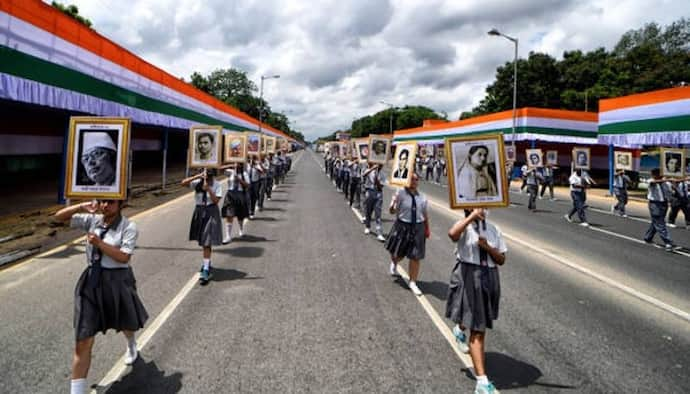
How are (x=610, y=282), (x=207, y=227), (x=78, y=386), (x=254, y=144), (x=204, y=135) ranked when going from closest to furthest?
(x=78, y=386) → (x=207, y=227) → (x=610, y=282) → (x=204, y=135) → (x=254, y=144)

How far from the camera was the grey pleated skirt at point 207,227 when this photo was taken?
6.28 m

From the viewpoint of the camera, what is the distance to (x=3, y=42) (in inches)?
349

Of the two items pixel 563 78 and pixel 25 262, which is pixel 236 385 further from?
pixel 563 78

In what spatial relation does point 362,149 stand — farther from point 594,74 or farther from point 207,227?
point 594,74

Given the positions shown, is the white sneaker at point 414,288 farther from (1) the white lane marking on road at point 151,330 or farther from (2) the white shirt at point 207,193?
(2) the white shirt at point 207,193

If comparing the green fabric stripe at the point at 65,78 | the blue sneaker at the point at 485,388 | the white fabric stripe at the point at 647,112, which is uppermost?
the white fabric stripe at the point at 647,112

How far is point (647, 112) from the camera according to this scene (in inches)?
845

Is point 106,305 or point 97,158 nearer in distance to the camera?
point 106,305

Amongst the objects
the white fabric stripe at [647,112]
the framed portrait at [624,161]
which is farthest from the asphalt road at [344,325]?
the white fabric stripe at [647,112]

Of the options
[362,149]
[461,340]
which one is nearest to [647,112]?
[362,149]

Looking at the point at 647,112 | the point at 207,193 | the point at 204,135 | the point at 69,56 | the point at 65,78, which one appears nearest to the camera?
the point at 207,193

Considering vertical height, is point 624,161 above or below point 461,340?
above

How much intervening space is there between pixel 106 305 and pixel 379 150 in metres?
7.85

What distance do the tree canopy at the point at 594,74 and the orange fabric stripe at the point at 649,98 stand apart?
113 feet
